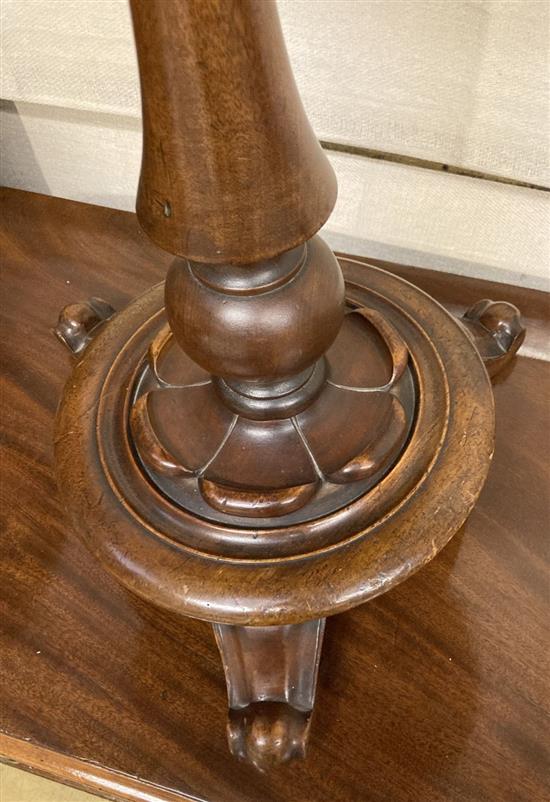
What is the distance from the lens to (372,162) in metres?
0.72

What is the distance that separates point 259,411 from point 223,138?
19 centimetres

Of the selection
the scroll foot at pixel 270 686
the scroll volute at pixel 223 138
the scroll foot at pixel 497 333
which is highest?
the scroll volute at pixel 223 138

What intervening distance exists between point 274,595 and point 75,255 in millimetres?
475

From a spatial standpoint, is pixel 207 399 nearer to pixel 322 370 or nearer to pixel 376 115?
pixel 322 370

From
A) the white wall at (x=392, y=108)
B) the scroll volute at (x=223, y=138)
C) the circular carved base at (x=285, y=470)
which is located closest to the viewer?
the scroll volute at (x=223, y=138)

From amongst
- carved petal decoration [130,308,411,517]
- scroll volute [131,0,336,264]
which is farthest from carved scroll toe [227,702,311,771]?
scroll volute [131,0,336,264]

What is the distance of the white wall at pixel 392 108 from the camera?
0.57 m

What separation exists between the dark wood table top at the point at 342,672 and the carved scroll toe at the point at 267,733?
35 mm

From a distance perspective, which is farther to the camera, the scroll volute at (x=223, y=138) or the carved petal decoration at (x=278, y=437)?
the carved petal decoration at (x=278, y=437)

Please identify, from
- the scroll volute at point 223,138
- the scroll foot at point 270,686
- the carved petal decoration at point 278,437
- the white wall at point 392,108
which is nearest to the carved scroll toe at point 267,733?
the scroll foot at point 270,686

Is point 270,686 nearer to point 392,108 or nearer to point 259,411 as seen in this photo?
point 259,411

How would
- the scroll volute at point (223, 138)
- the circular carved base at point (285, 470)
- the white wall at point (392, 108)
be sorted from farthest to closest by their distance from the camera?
the white wall at point (392, 108) < the circular carved base at point (285, 470) < the scroll volute at point (223, 138)

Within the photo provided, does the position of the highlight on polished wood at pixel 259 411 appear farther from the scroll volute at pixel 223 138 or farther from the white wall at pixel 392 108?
the white wall at pixel 392 108

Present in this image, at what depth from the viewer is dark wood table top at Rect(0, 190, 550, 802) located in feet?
1.61
